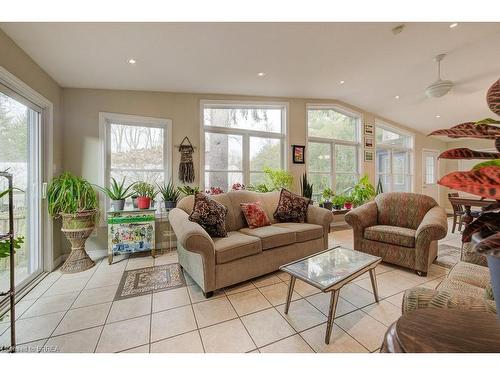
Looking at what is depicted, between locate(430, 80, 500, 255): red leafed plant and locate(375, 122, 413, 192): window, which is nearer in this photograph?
locate(430, 80, 500, 255): red leafed plant

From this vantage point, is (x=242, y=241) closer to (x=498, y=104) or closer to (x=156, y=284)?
(x=156, y=284)

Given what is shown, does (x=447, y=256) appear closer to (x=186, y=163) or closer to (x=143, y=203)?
(x=186, y=163)

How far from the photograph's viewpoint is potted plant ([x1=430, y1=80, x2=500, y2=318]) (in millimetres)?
483

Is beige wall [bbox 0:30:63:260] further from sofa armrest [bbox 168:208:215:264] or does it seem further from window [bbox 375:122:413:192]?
window [bbox 375:122:413:192]

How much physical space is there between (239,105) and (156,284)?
3144 mm

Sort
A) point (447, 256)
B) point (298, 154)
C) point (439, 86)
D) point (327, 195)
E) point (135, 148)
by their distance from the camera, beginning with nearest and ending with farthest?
point (447, 256), point (439, 86), point (135, 148), point (298, 154), point (327, 195)

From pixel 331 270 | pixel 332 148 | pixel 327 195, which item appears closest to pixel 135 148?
pixel 331 270

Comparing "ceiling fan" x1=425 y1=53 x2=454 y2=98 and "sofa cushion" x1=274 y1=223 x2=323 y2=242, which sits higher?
"ceiling fan" x1=425 y1=53 x2=454 y2=98

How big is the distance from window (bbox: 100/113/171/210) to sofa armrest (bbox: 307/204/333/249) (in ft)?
7.51

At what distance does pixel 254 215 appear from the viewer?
281 centimetres

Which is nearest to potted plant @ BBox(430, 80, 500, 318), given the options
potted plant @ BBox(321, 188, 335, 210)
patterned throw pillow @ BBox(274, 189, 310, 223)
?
patterned throw pillow @ BBox(274, 189, 310, 223)

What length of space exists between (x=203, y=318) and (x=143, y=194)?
2.06m

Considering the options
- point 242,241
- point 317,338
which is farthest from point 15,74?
point 317,338

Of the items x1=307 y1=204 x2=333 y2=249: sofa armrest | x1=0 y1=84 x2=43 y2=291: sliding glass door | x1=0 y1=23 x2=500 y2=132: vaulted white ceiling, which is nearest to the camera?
x1=0 y1=84 x2=43 y2=291: sliding glass door
